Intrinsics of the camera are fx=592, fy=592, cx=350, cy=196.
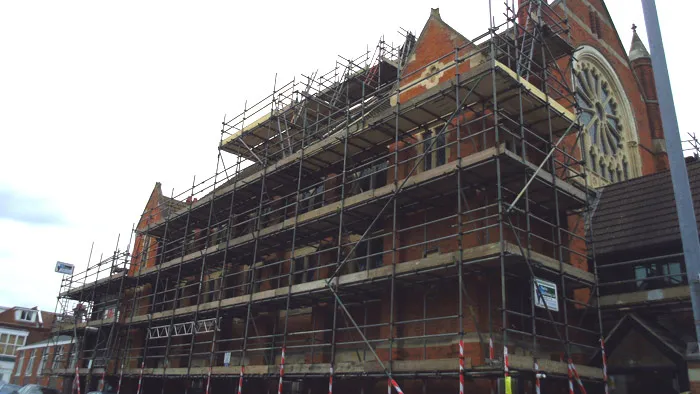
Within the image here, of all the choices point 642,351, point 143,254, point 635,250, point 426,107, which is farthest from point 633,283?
point 143,254

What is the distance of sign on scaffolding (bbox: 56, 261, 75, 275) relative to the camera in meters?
37.8

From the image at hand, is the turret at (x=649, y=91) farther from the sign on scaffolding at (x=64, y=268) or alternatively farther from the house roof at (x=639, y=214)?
the sign on scaffolding at (x=64, y=268)

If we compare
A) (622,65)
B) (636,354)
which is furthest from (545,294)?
(622,65)

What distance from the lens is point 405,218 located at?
18500 mm

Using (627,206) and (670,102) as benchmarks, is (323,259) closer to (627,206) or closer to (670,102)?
(627,206)

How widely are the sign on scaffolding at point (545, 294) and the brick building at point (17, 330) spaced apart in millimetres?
58835

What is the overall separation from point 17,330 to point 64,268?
108 feet

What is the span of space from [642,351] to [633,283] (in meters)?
2.54

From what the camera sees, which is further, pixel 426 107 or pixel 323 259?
pixel 323 259

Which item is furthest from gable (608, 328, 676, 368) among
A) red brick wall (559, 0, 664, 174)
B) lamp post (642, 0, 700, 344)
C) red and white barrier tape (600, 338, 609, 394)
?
red brick wall (559, 0, 664, 174)

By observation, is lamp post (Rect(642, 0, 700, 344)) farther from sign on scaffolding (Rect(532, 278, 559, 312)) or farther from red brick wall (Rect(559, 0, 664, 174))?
red brick wall (Rect(559, 0, 664, 174))

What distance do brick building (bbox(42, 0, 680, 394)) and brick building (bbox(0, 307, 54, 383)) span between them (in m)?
38.9

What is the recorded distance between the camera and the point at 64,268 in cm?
3812

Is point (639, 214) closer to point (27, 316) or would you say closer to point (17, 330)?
point (17, 330)
